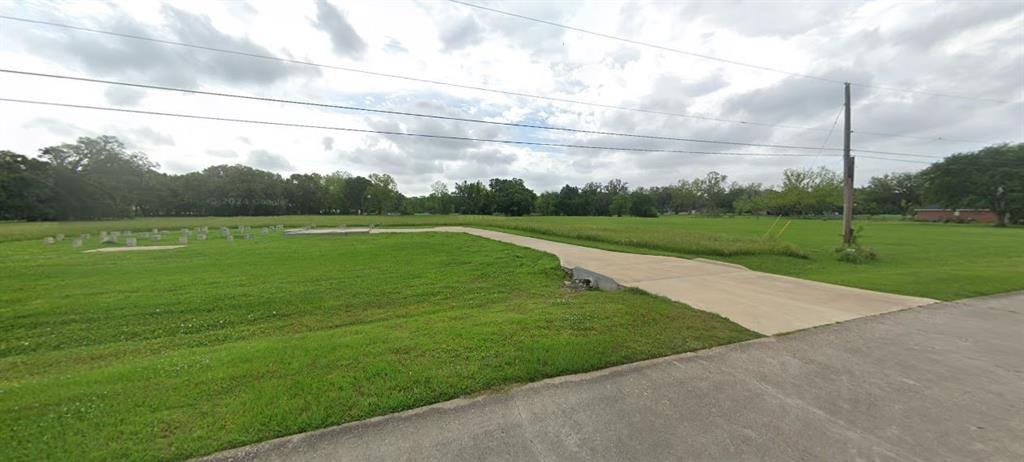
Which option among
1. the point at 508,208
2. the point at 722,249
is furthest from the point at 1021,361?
the point at 508,208

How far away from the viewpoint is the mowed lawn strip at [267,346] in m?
2.85

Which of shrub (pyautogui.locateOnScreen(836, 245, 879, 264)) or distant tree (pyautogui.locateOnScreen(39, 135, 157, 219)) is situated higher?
distant tree (pyautogui.locateOnScreen(39, 135, 157, 219))

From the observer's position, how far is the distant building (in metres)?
53.7

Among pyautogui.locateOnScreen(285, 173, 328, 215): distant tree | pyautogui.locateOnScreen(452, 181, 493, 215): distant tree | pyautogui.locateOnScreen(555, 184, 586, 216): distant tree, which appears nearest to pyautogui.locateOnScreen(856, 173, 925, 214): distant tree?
pyautogui.locateOnScreen(555, 184, 586, 216): distant tree

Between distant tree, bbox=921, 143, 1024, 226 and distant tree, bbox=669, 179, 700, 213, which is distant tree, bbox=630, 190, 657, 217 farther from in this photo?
distant tree, bbox=921, 143, 1024, 226

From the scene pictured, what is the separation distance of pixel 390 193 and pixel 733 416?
311 ft

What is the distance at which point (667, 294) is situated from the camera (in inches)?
302

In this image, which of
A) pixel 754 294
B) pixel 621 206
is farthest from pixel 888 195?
pixel 754 294

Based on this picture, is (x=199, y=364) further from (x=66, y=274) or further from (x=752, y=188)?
(x=752, y=188)

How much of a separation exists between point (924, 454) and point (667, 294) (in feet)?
16.7

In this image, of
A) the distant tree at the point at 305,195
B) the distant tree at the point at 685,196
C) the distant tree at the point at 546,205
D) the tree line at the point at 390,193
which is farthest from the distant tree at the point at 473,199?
the distant tree at the point at 685,196

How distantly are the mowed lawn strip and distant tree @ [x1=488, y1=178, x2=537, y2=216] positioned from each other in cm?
8790

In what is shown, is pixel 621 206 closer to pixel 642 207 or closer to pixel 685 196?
pixel 642 207

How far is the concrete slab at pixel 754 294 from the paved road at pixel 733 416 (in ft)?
5.04
